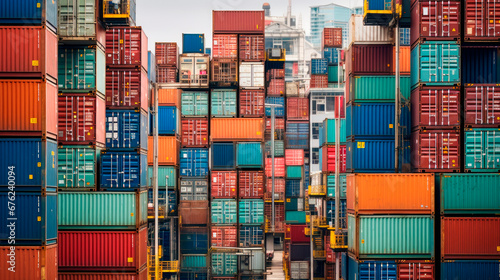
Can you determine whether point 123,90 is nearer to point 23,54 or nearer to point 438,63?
point 23,54

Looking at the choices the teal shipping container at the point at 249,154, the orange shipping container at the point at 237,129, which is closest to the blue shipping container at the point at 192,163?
the orange shipping container at the point at 237,129

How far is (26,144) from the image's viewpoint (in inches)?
1163

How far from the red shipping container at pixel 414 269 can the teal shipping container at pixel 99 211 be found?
14.4m

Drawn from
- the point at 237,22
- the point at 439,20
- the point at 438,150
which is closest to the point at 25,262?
the point at 438,150

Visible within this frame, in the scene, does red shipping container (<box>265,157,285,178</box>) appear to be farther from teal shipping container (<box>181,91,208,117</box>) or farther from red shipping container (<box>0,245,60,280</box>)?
red shipping container (<box>0,245,60,280</box>)

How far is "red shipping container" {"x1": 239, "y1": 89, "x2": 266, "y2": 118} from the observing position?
60875mm

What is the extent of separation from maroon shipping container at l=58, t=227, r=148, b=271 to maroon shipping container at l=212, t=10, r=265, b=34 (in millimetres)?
28382

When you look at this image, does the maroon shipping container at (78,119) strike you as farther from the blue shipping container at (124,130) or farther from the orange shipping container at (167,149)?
the orange shipping container at (167,149)

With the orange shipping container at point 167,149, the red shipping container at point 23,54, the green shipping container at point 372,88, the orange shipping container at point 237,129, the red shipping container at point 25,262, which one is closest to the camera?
the red shipping container at point 25,262

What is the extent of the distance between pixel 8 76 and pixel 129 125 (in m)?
12.0

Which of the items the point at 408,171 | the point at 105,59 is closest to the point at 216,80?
the point at 105,59

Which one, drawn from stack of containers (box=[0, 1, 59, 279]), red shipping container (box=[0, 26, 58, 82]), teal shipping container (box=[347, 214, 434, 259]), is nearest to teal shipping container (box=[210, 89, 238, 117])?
teal shipping container (box=[347, 214, 434, 259])

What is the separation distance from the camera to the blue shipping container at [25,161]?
96.7ft

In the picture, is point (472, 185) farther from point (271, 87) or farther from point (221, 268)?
point (271, 87)
